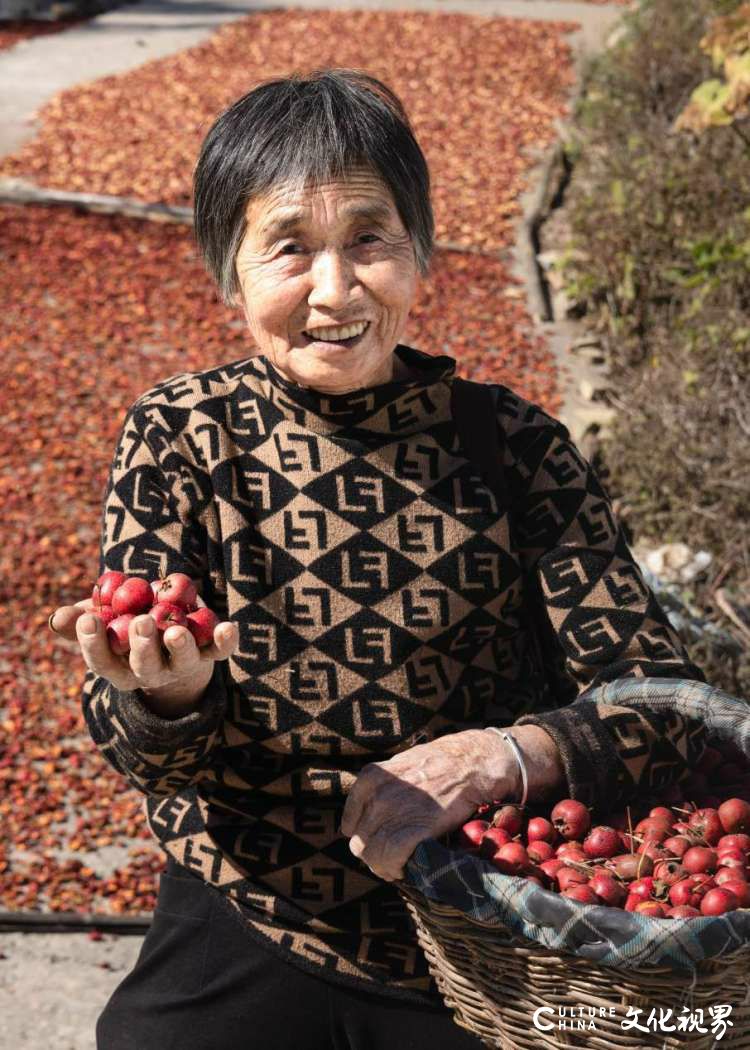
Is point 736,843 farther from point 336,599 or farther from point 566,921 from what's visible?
point 336,599

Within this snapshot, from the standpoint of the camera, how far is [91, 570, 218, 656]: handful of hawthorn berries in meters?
1.87

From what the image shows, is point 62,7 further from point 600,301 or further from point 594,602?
point 594,602

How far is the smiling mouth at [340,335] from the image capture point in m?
2.25

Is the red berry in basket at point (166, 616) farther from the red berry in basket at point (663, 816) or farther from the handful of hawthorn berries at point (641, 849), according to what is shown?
the red berry in basket at point (663, 816)

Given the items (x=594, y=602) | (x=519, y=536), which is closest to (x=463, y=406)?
(x=519, y=536)

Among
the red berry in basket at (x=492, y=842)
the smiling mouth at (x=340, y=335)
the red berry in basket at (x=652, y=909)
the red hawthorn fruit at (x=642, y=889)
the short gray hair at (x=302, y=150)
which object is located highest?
the short gray hair at (x=302, y=150)

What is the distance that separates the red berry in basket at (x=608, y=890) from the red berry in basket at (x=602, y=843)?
10 cm

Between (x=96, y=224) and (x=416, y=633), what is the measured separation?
24.1ft

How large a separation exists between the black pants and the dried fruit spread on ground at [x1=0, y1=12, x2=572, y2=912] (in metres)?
1.32

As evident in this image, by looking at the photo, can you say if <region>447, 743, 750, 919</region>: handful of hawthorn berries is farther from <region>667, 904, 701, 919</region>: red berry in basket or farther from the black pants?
the black pants

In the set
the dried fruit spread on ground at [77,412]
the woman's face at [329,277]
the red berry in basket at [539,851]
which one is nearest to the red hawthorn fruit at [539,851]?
the red berry in basket at [539,851]

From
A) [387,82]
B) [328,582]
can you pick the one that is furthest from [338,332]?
[387,82]

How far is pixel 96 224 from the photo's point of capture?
9039 millimetres

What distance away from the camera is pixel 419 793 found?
2.02 meters
